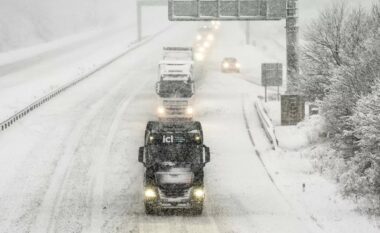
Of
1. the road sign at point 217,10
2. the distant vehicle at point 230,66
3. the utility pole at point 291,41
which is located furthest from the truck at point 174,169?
the distant vehicle at point 230,66

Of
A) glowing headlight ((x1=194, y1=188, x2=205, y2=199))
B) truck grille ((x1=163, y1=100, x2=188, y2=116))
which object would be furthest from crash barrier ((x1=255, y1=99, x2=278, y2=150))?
glowing headlight ((x1=194, y1=188, x2=205, y2=199))

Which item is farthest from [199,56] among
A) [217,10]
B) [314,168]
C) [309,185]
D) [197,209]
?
[197,209]

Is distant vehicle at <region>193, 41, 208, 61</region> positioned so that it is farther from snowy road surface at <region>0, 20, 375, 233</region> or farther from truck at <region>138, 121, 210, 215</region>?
truck at <region>138, 121, 210, 215</region>

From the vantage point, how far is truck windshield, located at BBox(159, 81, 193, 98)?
3544 cm

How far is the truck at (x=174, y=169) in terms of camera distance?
20.3 meters

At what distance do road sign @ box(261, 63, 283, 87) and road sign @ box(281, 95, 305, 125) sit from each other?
4.62m

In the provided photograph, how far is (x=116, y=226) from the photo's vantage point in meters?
20.2

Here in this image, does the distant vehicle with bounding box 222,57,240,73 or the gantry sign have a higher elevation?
the gantry sign

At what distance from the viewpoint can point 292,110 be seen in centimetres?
3588

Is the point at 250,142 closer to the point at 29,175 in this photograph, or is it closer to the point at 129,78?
the point at 29,175

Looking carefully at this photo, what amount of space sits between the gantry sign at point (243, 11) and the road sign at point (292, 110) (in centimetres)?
331

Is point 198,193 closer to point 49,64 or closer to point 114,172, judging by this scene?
point 114,172

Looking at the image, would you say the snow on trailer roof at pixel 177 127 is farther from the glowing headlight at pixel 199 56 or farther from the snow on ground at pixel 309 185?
the glowing headlight at pixel 199 56

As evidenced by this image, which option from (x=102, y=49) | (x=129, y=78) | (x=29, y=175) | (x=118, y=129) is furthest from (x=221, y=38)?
(x=29, y=175)
